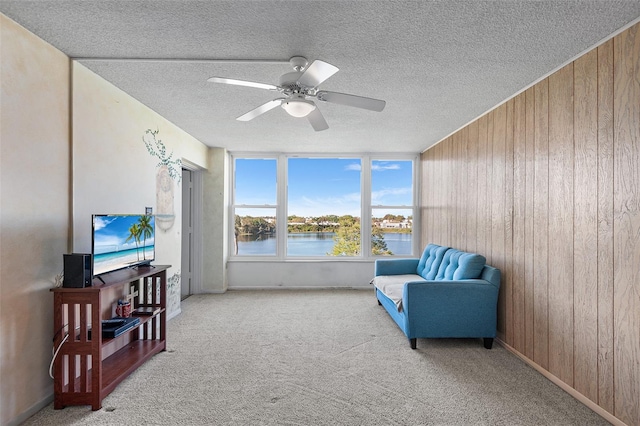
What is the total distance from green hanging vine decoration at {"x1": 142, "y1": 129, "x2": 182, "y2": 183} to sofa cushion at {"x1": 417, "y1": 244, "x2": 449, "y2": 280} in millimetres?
3541

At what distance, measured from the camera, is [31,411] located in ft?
6.93

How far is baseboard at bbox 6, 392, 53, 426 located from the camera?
6.57 ft

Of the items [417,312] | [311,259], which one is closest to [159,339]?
[417,312]

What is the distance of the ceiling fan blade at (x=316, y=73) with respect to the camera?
1.91m

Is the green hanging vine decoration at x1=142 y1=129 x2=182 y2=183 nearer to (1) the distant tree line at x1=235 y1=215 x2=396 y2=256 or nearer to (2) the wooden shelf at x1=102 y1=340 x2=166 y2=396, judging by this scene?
(1) the distant tree line at x1=235 y1=215 x2=396 y2=256

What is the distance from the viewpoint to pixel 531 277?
9.37 feet

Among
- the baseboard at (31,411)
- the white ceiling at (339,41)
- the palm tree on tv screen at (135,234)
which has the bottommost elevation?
the baseboard at (31,411)

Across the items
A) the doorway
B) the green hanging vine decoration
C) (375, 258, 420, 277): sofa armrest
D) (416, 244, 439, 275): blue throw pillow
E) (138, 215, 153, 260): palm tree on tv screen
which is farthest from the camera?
the doorway

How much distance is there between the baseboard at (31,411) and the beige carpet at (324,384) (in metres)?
0.04

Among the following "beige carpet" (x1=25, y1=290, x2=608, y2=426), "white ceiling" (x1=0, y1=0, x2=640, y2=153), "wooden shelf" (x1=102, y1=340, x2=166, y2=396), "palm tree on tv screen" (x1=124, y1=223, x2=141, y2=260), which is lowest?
"beige carpet" (x1=25, y1=290, x2=608, y2=426)

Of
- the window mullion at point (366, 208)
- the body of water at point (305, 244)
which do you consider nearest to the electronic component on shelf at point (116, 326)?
the body of water at point (305, 244)

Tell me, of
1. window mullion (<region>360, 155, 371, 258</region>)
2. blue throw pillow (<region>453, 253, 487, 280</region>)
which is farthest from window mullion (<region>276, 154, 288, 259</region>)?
blue throw pillow (<region>453, 253, 487, 280</region>)

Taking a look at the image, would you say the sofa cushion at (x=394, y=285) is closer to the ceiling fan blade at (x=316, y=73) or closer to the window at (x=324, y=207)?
the window at (x=324, y=207)

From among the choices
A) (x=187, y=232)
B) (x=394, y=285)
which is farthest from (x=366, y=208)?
(x=187, y=232)
